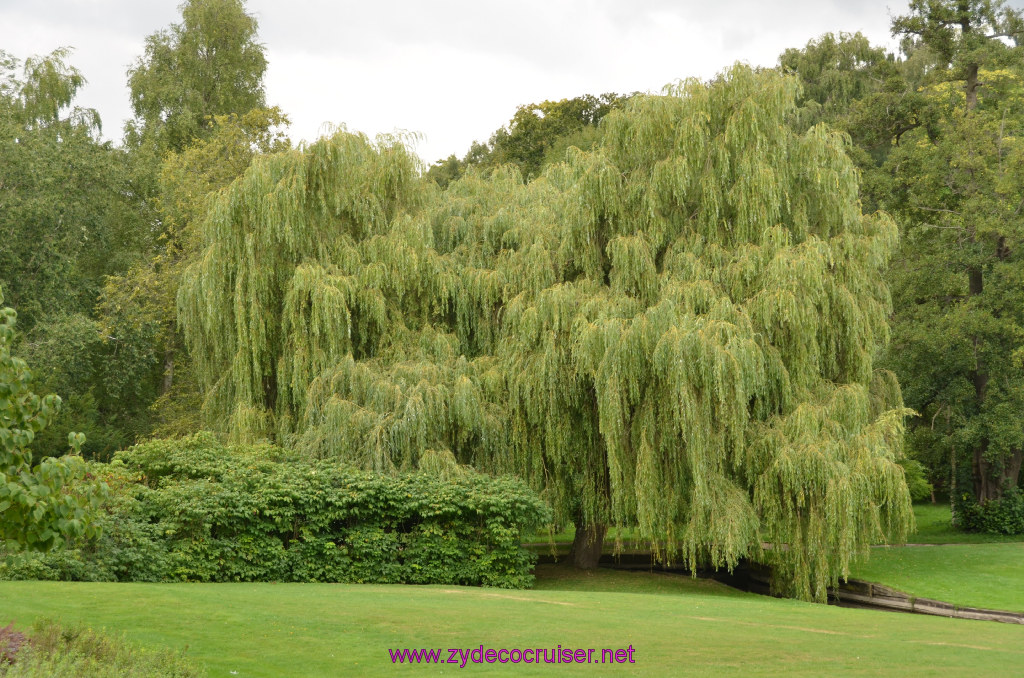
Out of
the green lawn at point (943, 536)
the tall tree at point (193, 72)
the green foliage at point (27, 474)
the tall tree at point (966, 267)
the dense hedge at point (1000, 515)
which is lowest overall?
the green lawn at point (943, 536)

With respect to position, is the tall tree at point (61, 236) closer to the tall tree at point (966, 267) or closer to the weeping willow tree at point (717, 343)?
the weeping willow tree at point (717, 343)

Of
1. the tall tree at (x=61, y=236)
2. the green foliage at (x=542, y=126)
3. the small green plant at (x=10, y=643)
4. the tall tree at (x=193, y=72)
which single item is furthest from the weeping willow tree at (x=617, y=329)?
the green foliage at (x=542, y=126)

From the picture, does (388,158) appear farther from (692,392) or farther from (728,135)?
(692,392)

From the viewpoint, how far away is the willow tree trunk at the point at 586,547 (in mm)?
22531

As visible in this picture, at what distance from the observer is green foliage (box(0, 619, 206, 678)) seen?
314 inches

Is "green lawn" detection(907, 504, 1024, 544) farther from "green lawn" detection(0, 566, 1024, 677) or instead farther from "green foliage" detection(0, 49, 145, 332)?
"green foliage" detection(0, 49, 145, 332)

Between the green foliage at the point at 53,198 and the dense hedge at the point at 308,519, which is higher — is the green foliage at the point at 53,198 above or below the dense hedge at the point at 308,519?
above

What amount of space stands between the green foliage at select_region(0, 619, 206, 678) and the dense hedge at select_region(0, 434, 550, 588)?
7.24m

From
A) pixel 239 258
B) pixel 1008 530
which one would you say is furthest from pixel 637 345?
pixel 1008 530

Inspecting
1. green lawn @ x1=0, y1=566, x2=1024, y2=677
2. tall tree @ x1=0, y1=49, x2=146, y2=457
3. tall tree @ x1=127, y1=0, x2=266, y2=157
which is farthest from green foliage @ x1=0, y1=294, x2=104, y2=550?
tall tree @ x1=127, y1=0, x2=266, y2=157

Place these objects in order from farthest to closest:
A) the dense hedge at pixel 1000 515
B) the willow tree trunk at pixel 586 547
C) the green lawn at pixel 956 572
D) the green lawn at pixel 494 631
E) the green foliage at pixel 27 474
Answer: the dense hedge at pixel 1000 515
the willow tree trunk at pixel 586 547
the green lawn at pixel 956 572
the green lawn at pixel 494 631
the green foliage at pixel 27 474

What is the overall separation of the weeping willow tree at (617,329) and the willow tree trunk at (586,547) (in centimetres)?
6

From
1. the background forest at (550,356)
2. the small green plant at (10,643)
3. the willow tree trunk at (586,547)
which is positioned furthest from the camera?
the willow tree trunk at (586,547)

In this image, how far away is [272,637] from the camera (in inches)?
426
